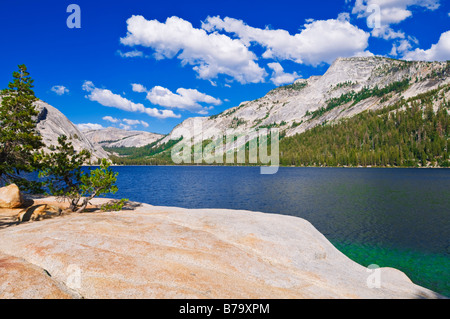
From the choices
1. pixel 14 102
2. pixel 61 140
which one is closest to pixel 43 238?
pixel 61 140

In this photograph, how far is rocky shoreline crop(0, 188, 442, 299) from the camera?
39.8 ft

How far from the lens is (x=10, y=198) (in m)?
31.4

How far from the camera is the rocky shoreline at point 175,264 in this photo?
1214 centimetres

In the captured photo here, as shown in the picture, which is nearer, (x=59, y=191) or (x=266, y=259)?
(x=266, y=259)

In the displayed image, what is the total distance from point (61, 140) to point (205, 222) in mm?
22566

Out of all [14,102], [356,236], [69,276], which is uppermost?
[14,102]

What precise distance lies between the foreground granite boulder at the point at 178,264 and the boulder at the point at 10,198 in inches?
571

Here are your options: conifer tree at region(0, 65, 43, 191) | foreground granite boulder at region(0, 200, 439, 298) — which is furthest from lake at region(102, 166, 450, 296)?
conifer tree at region(0, 65, 43, 191)

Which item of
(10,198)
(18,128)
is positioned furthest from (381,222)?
(18,128)

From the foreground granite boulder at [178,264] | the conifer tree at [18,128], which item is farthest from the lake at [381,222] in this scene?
the conifer tree at [18,128]

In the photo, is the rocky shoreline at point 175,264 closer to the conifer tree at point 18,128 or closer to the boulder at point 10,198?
the boulder at point 10,198

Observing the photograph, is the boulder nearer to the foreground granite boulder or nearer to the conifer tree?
the conifer tree
